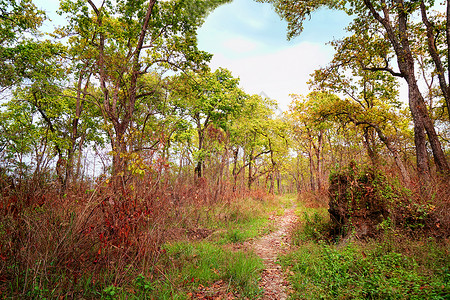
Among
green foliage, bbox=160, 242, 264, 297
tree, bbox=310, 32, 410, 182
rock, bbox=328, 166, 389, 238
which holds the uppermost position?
tree, bbox=310, 32, 410, 182

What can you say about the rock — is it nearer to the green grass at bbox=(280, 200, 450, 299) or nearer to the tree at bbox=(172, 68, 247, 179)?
the green grass at bbox=(280, 200, 450, 299)

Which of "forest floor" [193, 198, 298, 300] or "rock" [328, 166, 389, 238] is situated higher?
"rock" [328, 166, 389, 238]

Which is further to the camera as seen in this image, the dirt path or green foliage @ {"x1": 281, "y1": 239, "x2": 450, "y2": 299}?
the dirt path

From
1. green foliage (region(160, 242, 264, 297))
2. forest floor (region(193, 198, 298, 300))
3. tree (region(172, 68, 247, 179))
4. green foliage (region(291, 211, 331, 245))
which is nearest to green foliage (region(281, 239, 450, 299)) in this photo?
forest floor (region(193, 198, 298, 300))

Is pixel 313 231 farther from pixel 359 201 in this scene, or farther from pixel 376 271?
pixel 376 271

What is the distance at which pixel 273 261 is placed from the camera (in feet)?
16.5

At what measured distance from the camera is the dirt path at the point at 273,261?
364 centimetres

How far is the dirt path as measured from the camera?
364 centimetres

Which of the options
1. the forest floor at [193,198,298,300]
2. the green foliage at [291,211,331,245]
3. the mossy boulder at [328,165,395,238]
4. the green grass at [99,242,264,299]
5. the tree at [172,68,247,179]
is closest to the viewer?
the green grass at [99,242,264,299]

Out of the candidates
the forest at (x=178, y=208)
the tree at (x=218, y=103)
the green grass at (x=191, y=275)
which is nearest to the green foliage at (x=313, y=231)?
the forest at (x=178, y=208)

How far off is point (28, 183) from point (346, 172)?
7.34m

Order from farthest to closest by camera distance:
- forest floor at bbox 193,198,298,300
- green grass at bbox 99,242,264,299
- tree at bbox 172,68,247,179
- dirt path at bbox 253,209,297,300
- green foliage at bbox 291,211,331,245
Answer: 1. tree at bbox 172,68,247,179
2. green foliage at bbox 291,211,331,245
3. dirt path at bbox 253,209,297,300
4. forest floor at bbox 193,198,298,300
5. green grass at bbox 99,242,264,299

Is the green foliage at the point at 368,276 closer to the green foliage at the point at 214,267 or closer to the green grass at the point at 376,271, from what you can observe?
the green grass at the point at 376,271

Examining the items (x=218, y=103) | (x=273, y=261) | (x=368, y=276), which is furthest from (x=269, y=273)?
(x=218, y=103)
